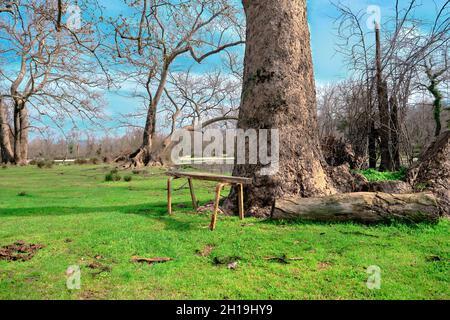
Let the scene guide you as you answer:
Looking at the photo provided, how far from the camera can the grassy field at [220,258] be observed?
11.4 ft

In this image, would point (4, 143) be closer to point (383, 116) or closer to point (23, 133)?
point (23, 133)

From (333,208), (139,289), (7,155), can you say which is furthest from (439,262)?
(7,155)

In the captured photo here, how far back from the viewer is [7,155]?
32656mm

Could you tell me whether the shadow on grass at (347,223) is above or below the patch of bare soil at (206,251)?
above

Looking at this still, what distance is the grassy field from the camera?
3.49 metres

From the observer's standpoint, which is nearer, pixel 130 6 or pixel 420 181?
pixel 420 181

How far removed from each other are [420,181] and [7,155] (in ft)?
115

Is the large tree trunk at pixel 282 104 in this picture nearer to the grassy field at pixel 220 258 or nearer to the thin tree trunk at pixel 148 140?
the grassy field at pixel 220 258

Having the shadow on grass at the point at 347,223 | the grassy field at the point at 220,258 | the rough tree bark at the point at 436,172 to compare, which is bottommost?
the grassy field at the point at 220,258

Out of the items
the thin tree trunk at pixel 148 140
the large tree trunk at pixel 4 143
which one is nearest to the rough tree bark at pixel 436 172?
the thin tree trunk at pixel 148 140

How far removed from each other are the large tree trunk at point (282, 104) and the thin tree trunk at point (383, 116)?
2.25 meters

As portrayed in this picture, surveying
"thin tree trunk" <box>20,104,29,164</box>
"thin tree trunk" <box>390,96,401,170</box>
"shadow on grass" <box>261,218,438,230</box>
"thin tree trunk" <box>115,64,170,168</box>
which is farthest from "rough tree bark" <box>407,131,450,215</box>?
"thin tree trunk" <box>20,104,29,164</box>
